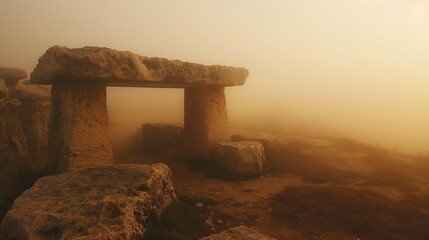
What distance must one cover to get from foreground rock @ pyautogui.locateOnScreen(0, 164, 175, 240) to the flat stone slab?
166cm

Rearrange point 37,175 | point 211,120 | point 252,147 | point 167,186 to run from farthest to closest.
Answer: point 211,120 < point 252,147 < point 37,175 < point 167,186

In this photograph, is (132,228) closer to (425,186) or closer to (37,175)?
(37,175)

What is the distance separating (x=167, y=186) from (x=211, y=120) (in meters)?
4.08

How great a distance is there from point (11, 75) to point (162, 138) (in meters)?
4.89

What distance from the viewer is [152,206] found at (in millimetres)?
3822

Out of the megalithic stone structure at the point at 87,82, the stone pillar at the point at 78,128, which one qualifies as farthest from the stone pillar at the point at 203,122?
the stone pillar at the point at 78,128

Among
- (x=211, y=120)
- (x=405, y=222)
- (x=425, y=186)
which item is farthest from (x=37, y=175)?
(x=425, y=186)

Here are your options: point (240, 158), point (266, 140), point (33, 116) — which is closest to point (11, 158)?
point (33, 116)

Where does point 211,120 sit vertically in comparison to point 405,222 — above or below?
above

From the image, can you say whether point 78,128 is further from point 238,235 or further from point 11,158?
point 238,235

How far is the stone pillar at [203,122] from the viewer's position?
329 inches

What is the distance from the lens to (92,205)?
11.0 ft

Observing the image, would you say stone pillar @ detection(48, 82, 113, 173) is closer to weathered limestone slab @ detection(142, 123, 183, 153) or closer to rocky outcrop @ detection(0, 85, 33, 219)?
rocky outcrop @ detection(0, 85, 33, 219)

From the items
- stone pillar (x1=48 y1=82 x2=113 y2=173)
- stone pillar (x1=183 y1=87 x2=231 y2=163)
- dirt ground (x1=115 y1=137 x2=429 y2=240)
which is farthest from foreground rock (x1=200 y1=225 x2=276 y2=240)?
stone pillar (x1=183 y1=87 x2=231 y2=163)
